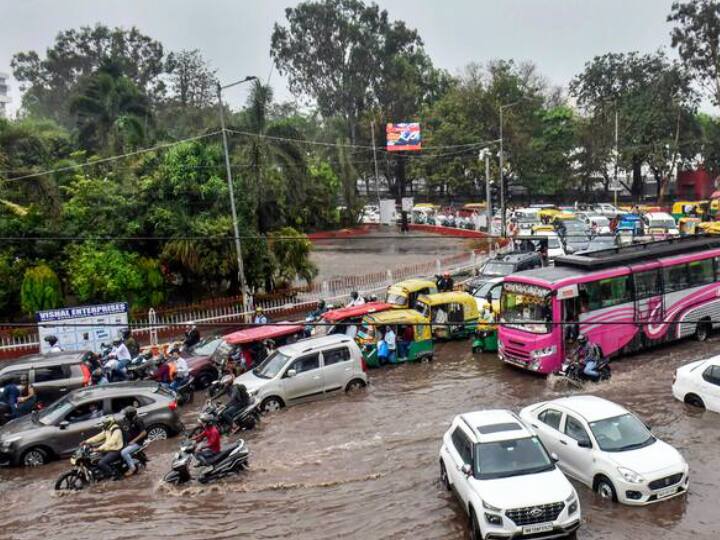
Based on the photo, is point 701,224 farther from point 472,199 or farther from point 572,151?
point 472,199

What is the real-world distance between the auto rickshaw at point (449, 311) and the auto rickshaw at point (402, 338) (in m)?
1.00

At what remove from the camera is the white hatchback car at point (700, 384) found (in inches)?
586

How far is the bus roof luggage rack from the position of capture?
18.9 meters

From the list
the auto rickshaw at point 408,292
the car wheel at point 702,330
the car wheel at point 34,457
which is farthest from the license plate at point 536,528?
the car wheel at point 702,330

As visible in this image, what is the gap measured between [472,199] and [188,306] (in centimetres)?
5043

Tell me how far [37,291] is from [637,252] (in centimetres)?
1982

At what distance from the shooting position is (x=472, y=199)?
72.4 metres

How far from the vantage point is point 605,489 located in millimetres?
11109

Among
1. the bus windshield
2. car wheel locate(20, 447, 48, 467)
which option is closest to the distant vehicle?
car wheel locate(20, 447, 48, 467)

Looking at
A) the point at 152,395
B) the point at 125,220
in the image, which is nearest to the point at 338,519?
the point at 152,395

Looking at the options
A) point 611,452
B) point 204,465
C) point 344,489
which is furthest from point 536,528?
point 204,465

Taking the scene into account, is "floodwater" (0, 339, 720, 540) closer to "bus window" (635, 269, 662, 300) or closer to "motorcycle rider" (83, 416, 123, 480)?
"motorcycle rider" (83, 416, 123, 480)

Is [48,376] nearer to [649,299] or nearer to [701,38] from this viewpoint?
[649,299]

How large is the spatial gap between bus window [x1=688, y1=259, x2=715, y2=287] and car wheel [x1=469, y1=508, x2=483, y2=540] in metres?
13.6
